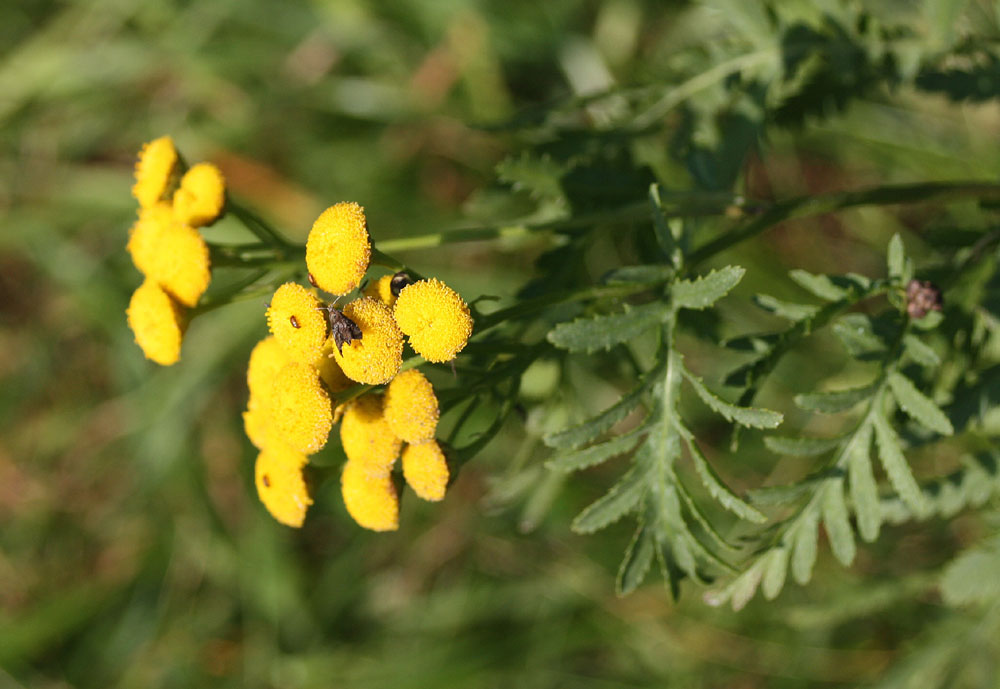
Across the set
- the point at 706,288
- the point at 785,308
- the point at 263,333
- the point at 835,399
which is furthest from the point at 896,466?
the point at 263,333

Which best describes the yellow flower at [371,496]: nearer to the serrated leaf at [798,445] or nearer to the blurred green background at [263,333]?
the serrated leaf at [798,445]

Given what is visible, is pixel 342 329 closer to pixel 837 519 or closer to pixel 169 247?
pixel 169 247

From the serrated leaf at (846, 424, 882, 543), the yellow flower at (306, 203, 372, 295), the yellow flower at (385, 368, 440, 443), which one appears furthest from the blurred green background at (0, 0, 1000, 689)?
the yellow flower at (306, 203, 372, 295)

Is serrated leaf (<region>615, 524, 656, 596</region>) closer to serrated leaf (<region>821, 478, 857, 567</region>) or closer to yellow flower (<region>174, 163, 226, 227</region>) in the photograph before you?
serrated leaf (<region>821, 478, 857, 567</region>)

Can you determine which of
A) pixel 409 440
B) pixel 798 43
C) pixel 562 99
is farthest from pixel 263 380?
pixel 798 43

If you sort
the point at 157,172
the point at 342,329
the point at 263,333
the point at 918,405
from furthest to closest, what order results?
the point at 263,333 → the point at 157,172 → the point at 918,405 → the point at 342,329

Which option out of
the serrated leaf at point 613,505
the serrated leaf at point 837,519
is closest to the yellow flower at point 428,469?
the serrated leaf at point 613,505
